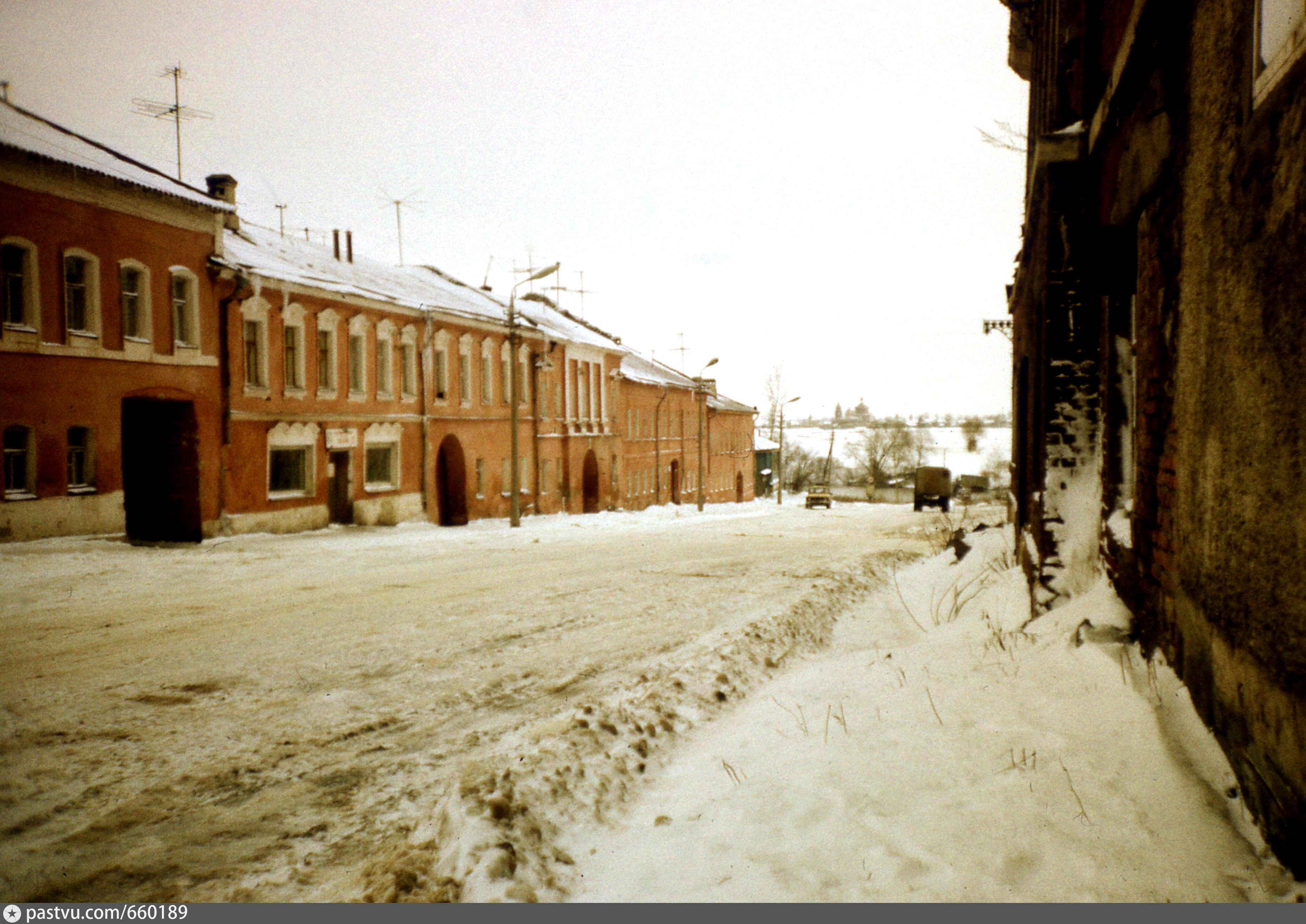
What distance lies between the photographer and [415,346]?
23.9 metres

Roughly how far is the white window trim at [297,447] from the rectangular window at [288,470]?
0.06 ft

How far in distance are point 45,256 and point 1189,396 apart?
13.3 metres

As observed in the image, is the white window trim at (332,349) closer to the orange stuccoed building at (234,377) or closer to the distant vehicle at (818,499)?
the orange stuccoed building at (234,377)

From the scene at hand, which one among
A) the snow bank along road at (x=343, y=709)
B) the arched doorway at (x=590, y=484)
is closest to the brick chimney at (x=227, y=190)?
the snow bank along road at (x=343, y=709)

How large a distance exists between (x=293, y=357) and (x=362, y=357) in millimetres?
2354

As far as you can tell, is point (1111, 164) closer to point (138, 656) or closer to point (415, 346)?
point (138, 656)

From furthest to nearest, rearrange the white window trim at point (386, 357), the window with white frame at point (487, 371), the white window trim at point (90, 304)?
1. the window with white frame at point (487, 371)
2. the white window trim at point (386, 357)
3. the white window trim at point (90, 304)

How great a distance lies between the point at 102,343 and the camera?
13508 mm

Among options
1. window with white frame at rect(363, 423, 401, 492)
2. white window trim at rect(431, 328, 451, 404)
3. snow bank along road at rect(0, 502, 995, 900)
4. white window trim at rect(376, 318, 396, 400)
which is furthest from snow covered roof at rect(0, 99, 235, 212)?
white window trim at rect(431, 328, 451, 404)

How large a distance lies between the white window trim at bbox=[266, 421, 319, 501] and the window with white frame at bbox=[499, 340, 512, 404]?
342 inches

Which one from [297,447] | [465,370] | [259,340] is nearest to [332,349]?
[259,340]

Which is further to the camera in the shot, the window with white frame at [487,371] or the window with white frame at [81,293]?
the window with white frame at [487,371]

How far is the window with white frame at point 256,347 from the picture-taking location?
1830cm

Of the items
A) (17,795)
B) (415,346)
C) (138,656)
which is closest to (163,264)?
(415,346)
